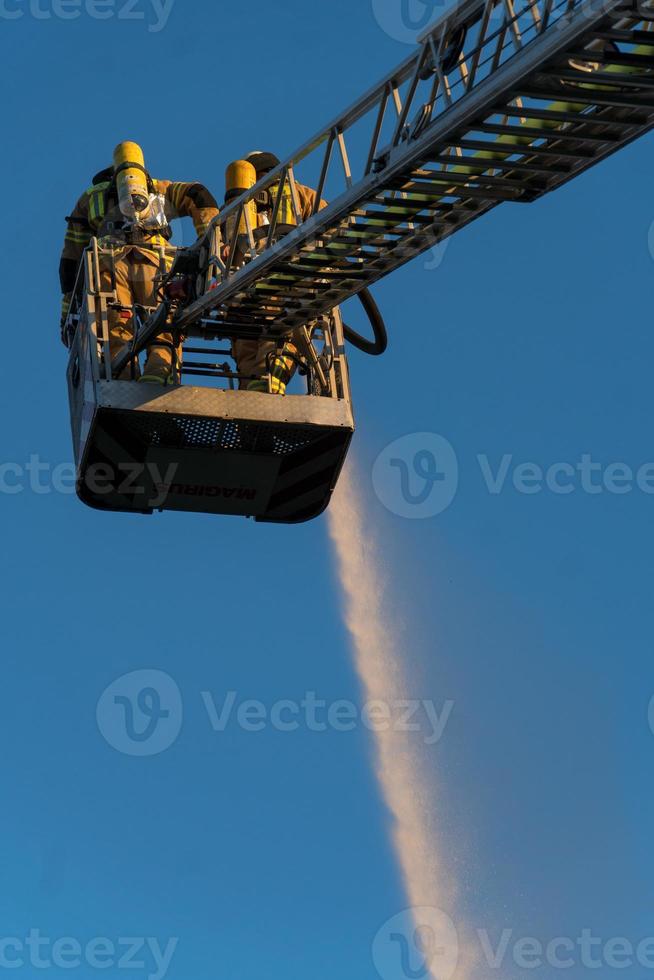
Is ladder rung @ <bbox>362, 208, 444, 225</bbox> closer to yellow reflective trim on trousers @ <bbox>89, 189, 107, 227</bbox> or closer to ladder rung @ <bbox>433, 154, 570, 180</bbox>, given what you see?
ladder rung @ <bbox>433, 154, 570, 180</bbox>

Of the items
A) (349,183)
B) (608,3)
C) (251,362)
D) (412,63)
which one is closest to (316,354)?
(251,362)

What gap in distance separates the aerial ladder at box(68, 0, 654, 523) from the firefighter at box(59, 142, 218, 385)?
247 mm

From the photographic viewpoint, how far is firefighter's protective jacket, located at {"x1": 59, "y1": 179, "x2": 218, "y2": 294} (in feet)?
90.1

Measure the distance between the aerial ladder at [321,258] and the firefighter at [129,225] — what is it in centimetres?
25

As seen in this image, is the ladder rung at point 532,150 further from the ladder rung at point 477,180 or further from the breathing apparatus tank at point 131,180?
the breathing apparatus tank at point 131,180

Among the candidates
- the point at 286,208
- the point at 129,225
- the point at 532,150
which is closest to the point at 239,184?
the point at 129,225

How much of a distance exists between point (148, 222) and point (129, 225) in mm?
237

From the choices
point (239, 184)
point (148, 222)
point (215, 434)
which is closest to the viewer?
point (215, 434)

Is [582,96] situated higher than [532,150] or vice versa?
[532,150]

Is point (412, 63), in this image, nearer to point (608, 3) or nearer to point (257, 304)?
point (608, 3)

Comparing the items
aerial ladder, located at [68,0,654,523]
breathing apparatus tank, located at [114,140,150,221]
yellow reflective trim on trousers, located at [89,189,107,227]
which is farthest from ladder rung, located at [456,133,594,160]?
yellow reflective trim on trousers, located at [89,189,107,227]

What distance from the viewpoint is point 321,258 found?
2489 centimetres

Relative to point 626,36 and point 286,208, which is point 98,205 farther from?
point 626,36

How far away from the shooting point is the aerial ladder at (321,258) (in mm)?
19766
